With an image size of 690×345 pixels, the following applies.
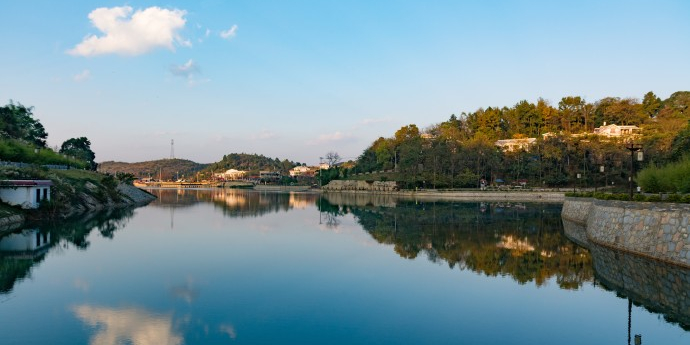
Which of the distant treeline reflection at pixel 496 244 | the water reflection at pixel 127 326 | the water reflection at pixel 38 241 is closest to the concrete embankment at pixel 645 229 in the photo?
the distant treeline reflection at pixel 496 244

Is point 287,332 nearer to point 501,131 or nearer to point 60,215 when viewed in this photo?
point 60,215

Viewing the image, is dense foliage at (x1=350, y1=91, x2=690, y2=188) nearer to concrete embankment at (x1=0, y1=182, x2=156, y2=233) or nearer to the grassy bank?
concrete embankment at (x1=0, y1=182, x2=156, y2=233)

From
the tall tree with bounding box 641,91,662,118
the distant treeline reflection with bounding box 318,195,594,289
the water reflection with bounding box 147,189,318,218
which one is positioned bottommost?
the distant treeline reflection with bounding box 318,195,594,289

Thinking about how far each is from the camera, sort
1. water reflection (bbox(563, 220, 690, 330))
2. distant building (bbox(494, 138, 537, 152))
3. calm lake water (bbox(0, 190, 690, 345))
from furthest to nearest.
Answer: distant building (bbox(494, 138, 537, 152))
water reflection (bbox(563, 220, 690, 330))
calm lake water (bbox(0, 190, 690, 345))

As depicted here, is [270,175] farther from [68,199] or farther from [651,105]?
[68,199]

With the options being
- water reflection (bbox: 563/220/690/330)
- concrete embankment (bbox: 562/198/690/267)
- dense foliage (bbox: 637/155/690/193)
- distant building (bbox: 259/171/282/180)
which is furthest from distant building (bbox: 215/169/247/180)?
water reflection (bbox: 563/220/690/330)


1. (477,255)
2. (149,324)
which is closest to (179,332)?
(149,324)

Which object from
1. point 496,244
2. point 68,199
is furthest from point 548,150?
point 68,199

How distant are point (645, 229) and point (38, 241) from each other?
27.9 m

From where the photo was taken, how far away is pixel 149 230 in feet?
96.3

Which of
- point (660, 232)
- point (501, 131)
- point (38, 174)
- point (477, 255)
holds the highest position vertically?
point (501, 131)

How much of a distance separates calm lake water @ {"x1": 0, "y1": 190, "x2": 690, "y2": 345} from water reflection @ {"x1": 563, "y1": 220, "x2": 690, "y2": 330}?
0.22 feet

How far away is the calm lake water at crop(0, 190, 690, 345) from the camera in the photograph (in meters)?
10.0

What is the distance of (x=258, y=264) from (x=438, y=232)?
13.9 metres
